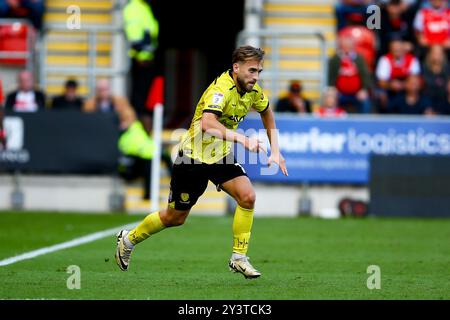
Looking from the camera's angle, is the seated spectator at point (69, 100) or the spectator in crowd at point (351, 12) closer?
the seated spectator at point (69, 100)

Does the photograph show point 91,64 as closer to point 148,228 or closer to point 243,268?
point 148,228

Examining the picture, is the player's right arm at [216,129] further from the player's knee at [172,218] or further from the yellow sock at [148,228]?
the yellow sock at [148,228]

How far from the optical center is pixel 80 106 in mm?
20312

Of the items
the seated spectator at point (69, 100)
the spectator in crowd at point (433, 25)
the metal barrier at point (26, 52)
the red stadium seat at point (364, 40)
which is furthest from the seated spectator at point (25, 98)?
the spectator in crowd at point (433, 25)

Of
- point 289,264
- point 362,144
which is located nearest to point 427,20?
point 362,144

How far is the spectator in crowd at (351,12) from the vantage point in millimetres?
21938

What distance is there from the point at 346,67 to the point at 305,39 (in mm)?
2212

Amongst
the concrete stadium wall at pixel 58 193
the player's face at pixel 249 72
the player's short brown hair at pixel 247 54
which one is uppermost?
the player's short brown hair at pixel 247 54

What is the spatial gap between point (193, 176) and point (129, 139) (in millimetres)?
9414

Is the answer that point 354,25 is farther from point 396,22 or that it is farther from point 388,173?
point 388,173

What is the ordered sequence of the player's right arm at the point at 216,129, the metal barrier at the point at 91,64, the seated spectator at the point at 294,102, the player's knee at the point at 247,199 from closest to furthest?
the player's right arm at the point at 216,129, the player's knee at the point at 247,199, the seated spectator at the point at 294,102, the metal barrier at the point at 91,64

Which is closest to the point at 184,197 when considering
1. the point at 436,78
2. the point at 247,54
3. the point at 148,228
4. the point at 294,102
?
the point at 148,228

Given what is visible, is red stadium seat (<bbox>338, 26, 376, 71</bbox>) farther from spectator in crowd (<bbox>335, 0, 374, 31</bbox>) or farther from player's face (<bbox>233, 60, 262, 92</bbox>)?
player's face (<bbox>233, 60, 262, 92</bbox>)

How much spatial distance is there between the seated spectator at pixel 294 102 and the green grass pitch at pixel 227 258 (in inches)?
92.9
